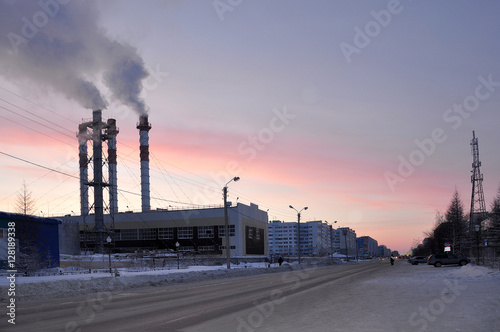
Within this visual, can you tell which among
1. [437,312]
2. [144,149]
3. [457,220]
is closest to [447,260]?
[457,220]

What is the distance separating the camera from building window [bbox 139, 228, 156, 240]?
111938 mm

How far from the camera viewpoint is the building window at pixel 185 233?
109688mm

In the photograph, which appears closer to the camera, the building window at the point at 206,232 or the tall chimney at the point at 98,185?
the tall chimney at the point at 98,185

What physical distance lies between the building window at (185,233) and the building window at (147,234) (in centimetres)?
672

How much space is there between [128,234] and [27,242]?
75.8m

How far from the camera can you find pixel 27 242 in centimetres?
3906

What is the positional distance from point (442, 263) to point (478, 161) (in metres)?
35.8

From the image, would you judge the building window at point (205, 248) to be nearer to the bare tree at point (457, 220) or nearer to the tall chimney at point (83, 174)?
the tall chimney at point (83, 174)

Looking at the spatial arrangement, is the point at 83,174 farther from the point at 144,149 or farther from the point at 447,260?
the point at 447,260

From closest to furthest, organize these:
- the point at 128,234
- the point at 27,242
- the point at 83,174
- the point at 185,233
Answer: the point at 27,242
the point at 83,174
the point at 185,233
the point at 128,234

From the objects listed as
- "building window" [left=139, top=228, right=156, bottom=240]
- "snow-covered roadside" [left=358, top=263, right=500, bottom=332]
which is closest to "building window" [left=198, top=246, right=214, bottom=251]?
"building window" [left=139, top=228, right=156, bottom=240]

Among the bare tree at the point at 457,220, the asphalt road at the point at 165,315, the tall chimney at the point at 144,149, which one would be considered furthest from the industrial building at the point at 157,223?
the asphalt road at the point at 165,315

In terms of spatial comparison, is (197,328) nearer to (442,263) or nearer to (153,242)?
(442,263)

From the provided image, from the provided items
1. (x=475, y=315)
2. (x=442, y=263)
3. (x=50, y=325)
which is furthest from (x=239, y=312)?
(x=442, y=263)
